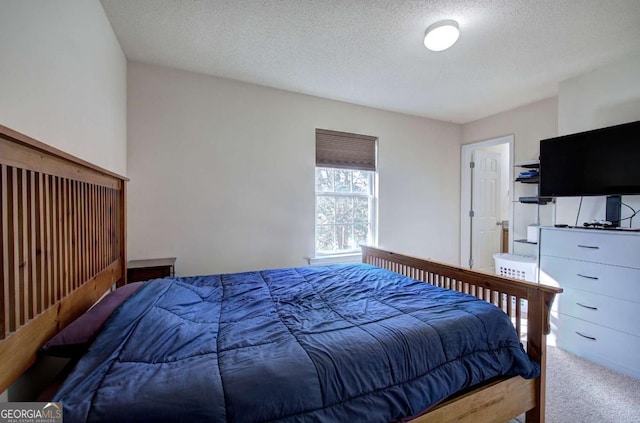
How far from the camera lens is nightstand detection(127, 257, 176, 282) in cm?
224

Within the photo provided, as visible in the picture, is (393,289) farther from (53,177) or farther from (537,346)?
(53,177)

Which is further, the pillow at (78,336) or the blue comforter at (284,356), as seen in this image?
the pillow at (78,336)

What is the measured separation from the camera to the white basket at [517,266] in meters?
3.22

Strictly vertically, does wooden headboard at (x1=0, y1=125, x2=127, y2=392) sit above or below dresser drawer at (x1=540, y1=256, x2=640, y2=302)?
above

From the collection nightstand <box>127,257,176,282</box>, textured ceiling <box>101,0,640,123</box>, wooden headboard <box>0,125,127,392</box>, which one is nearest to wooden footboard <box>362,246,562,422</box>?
wooden headboard <box>0,125,127,392</box>

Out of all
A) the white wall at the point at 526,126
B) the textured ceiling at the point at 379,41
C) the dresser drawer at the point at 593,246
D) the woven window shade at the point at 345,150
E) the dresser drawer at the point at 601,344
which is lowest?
the dresser drawer at the point at 601,344

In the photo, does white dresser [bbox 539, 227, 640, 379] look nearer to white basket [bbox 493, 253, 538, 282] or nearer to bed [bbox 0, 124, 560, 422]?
white basket [bbox 493, 253, 538, 282]

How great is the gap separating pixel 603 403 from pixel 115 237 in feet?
11.1

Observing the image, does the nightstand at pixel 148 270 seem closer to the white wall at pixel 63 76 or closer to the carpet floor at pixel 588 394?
the white wall at pixel 63 76

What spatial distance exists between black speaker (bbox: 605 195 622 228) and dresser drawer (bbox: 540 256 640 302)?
437mm

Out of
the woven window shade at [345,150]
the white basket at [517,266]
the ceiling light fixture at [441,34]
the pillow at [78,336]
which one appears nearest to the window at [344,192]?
the woven window shade at [345,150]

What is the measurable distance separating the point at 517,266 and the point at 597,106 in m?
1.83

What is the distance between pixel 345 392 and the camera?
0.98 m

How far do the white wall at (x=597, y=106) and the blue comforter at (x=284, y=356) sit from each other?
210cm
